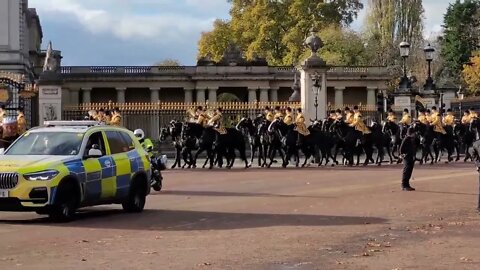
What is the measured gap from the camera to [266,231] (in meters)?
13.6

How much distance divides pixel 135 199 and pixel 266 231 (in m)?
3.75

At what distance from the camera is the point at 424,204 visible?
1802 cm

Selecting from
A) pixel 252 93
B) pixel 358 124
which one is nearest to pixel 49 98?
pixel 358 124

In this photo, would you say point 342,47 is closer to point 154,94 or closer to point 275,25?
point 275,25

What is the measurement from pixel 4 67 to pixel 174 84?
26.6 m

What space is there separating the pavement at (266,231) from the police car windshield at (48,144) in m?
1.14

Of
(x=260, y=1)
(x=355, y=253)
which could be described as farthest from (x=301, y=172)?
(x=260, y=1)

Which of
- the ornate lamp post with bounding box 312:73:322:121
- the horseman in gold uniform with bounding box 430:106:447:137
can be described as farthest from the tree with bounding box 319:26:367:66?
the horseman in gold uniform with bounding box 430:106:447:137

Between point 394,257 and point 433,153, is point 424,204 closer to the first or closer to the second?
point 394,257

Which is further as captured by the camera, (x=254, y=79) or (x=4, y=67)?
(x=254, y=79)

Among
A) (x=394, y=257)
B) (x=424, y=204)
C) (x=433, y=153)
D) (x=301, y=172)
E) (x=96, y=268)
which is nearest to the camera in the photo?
(x=96, y=268)

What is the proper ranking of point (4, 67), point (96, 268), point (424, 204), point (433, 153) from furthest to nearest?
point (4, 67)
point (433, 153)
point (424, 204)
point (96, 268)

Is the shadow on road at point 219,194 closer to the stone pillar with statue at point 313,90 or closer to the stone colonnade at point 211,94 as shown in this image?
the stone pillar with statue at point 313,90

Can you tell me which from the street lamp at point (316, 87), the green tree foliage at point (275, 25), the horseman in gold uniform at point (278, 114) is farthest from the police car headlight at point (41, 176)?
the green tree foliage at point (275, 25)
